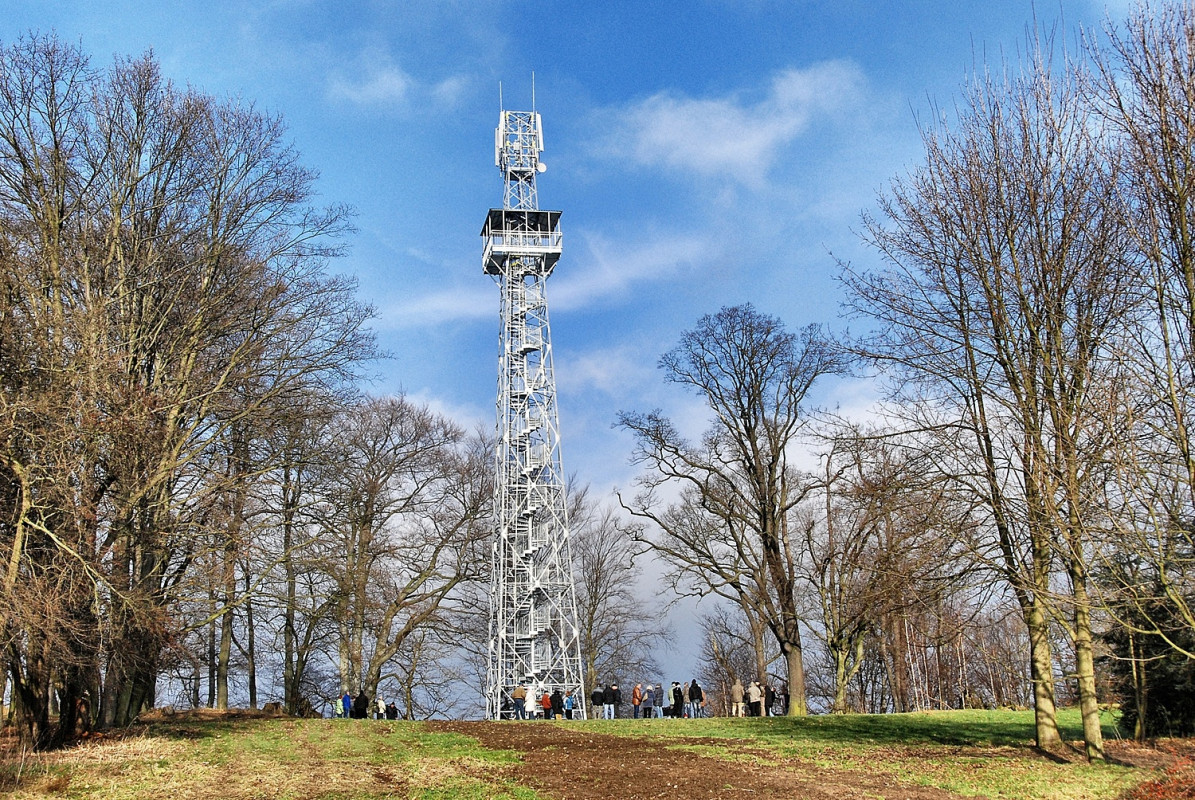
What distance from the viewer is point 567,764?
14180 mm


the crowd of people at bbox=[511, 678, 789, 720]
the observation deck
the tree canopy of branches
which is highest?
the observation deck

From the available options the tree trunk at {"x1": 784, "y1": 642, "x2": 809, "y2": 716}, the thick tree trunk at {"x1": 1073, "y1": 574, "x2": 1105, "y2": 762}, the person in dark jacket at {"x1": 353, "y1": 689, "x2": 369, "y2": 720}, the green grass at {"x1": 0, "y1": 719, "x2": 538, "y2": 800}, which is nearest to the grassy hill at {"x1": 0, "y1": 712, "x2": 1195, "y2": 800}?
the green grass at {"x1": 0, "y1": 719, "x2": 538, "y2": 800}

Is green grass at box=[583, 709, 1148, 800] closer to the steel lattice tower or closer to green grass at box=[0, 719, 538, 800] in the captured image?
green grass at box=[0, 719, 538, 800]

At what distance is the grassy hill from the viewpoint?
39.4 feet

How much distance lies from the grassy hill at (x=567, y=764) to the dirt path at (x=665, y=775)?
1.2 inches

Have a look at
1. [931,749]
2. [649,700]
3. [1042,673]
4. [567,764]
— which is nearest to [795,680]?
[649,700]

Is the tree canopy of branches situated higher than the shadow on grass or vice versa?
the tree canopy of branches

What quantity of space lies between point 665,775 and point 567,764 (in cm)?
165

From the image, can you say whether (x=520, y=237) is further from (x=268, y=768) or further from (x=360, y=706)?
(x=268, y=768)

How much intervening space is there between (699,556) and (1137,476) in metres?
16.5

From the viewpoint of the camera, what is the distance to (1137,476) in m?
10.7

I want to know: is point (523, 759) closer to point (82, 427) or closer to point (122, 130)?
point (82, 427)

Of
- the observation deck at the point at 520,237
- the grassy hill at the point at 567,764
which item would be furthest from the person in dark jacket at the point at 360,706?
the observation deck at the point at 520,237

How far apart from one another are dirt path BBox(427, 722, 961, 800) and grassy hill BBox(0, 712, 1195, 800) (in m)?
0.03
